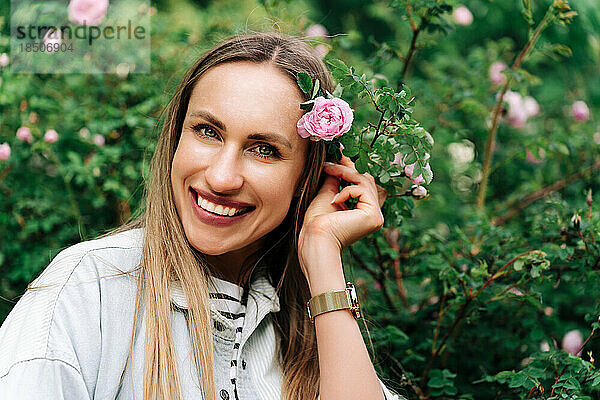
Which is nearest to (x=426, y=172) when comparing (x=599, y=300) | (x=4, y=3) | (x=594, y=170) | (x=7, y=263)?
(x=599, y=300)

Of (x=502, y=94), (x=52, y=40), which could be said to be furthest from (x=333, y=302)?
(x=52, y=40)

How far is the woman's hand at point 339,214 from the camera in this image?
188 cm

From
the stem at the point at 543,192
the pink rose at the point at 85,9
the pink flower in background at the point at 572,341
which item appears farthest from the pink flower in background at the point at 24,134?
the pink flower in background at the point at 572,341

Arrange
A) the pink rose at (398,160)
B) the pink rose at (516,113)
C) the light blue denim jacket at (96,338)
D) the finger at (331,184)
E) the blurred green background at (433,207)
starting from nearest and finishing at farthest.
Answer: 1. the light blue denim jacket at (96,338)
2. the pink rose at (398,160)
3. the finger at (331,184)
4. the blurred green background at (433,207)
5. the pink rose at (516,113)

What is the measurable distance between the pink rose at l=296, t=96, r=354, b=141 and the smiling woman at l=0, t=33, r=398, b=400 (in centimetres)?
8

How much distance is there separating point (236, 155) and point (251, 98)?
0.15 meters

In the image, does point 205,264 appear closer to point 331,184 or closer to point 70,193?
point 331,184

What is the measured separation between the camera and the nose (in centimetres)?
174

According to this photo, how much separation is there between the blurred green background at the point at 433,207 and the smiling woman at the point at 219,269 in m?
0.28

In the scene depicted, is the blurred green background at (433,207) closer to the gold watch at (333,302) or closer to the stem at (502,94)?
the stem at (502,94)

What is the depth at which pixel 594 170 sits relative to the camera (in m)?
3.04

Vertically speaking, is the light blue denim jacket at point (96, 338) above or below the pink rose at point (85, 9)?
below

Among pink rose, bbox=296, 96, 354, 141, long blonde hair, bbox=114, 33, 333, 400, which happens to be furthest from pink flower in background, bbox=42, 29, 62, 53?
pink rose, bbox=296, 96, 354, 141

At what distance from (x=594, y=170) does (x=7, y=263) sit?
98.5 inches
